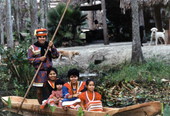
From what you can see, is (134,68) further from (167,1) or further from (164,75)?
(167,1)

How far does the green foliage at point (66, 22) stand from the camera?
19.2 m

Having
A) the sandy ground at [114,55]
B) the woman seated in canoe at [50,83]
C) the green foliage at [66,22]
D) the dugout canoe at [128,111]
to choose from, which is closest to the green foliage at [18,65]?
the woman seated in canoe at [50,83]

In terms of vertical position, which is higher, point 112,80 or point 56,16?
point 56,16

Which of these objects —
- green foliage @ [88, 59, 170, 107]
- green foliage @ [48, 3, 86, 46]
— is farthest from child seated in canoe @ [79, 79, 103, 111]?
green foliage @ [48, 3, 86, 46]

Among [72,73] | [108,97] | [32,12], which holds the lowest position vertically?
[108,97]

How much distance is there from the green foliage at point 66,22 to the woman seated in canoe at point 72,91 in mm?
12976

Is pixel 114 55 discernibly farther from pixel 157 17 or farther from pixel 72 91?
pixel 72 91

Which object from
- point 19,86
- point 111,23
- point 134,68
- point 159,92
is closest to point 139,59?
point 134,68

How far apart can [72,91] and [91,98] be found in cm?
44

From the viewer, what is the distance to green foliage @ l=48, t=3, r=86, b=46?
19172mm

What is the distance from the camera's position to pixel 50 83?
6246 mm

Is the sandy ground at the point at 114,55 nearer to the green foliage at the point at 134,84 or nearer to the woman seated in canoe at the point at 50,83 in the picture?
the green foliage at the point at 134,84

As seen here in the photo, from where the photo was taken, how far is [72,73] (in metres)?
5.87

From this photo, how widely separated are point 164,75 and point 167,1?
19.1 ft
